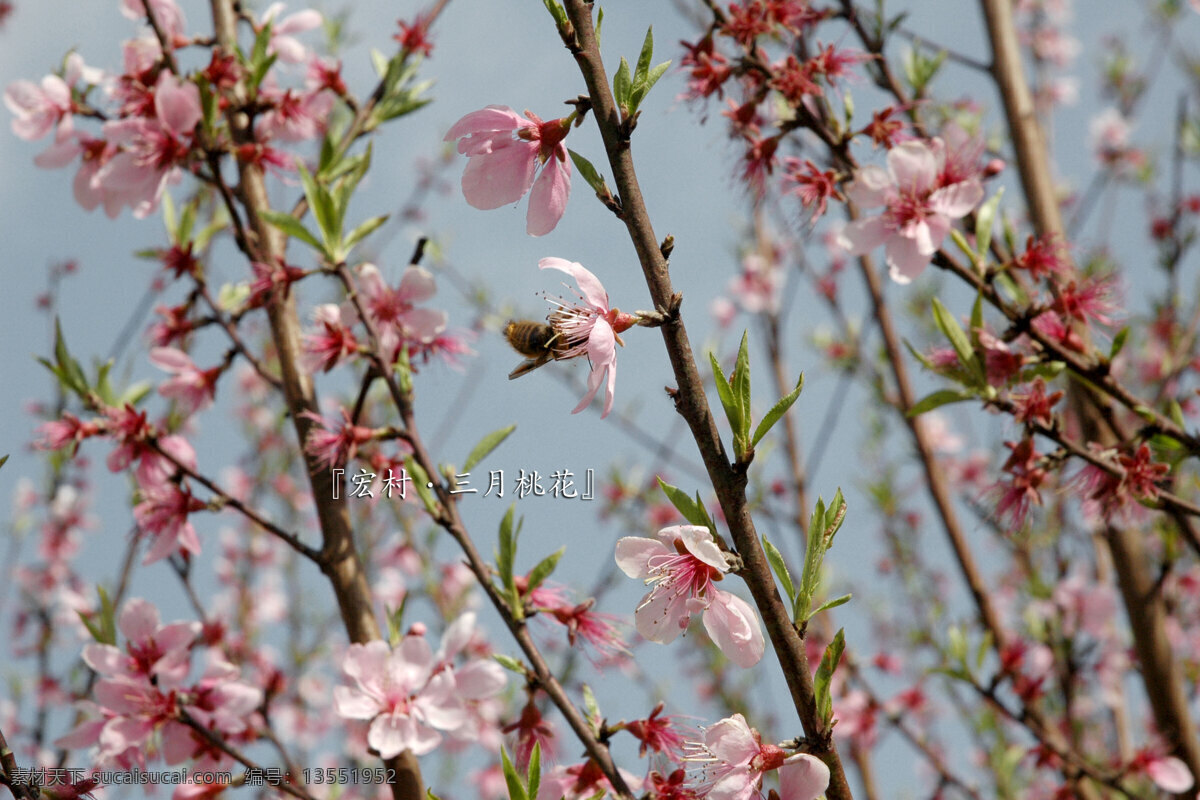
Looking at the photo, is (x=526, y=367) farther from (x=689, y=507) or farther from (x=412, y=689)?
(x=412, y=689)

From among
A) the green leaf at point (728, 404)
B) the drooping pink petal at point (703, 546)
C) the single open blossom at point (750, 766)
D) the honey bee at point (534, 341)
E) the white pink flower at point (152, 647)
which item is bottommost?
the white pink flower at point (152, 647)

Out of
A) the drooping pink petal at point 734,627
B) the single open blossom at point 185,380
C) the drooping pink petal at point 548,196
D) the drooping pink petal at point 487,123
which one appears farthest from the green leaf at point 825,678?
the single open blossom at point 185,380

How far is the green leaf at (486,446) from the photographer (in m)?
2.00

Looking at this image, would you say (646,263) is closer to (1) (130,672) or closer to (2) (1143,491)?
(2) (1143,491)

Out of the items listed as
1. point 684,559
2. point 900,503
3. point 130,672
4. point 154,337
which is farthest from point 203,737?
point 900,503

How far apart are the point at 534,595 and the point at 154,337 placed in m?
1.44

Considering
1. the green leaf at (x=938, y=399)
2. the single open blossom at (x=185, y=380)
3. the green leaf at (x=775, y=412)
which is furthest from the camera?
the single open blossom at (x=185, y=380)

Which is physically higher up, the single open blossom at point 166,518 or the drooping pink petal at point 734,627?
the drooping pink petal at point 734,627

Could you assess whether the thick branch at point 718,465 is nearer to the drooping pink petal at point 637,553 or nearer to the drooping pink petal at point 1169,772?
the drooping pink petal at point 637,553

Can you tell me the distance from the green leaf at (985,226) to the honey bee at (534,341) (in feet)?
3.74

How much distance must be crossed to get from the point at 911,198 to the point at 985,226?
0.66ft

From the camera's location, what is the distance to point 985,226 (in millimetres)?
2164

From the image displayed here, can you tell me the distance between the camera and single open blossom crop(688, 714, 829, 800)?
3.77 ft

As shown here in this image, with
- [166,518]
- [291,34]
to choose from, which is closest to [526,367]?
[166,518]
